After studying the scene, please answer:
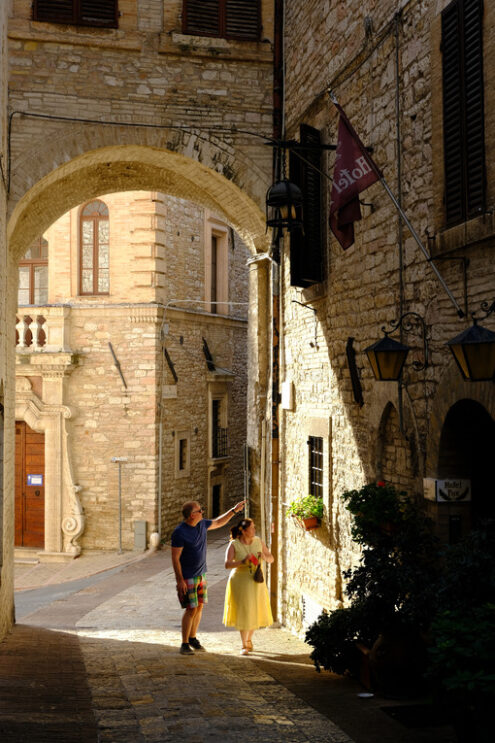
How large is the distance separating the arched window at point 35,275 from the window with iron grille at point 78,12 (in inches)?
363

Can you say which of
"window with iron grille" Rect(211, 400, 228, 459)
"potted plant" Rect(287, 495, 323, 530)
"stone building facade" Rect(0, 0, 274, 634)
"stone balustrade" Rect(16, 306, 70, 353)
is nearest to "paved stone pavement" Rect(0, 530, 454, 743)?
"potted plant" Rect(287, 495, 323, 530)

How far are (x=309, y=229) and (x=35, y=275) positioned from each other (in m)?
11.1

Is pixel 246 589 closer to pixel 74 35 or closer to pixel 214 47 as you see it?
pixel 214 47

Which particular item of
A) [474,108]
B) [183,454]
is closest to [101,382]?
[183,454]

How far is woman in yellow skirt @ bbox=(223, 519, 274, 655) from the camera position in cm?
779

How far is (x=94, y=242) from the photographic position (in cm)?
1825

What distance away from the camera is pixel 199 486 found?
20141 mm

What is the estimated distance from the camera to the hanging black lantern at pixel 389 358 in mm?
5996

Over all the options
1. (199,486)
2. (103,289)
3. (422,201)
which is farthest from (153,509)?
(422,201)

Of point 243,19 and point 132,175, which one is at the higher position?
point 243,19

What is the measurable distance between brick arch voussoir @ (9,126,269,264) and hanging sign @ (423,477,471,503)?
17.6 ft

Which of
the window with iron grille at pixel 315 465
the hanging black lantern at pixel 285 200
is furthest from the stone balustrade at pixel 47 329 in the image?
the hanging black lantern at pixel 285 200

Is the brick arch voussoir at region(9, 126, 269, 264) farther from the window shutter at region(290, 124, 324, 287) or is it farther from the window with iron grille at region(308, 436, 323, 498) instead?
the window with iron grille at region(308, 436, 323, 498)

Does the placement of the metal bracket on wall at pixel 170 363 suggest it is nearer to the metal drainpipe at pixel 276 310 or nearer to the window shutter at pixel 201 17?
the metal drainpipe at pixel 276 310
